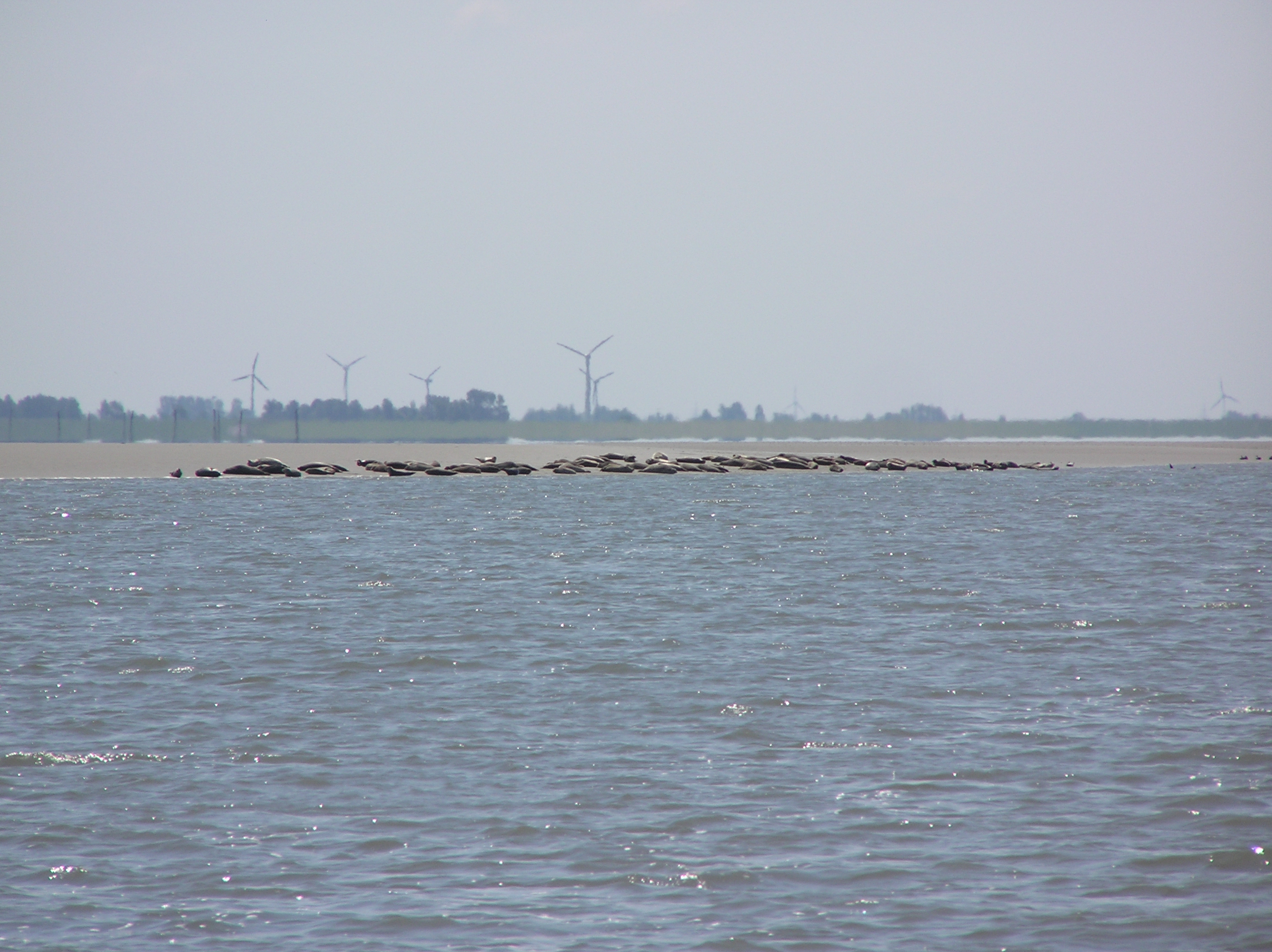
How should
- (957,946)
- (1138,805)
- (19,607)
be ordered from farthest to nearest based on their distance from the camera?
(19,607)
(1138,805)
(957,946)

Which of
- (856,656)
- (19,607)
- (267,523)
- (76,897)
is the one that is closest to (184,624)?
(19,607)

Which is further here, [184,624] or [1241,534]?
[1241,534]

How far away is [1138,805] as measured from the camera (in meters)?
9.43

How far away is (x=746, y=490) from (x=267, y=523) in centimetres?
2355

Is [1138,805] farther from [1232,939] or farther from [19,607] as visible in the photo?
[19,607]

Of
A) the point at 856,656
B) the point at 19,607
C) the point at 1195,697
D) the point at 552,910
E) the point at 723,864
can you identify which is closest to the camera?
the point at 552,910

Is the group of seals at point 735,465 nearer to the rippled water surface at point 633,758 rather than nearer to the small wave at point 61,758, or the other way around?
the rippled water surface at point 633,758

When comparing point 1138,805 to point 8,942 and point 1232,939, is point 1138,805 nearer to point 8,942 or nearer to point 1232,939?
point 1232,939

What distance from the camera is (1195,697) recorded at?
13500mm

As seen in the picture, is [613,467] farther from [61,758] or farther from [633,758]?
[61,758]

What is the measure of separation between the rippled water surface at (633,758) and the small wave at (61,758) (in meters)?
0.05

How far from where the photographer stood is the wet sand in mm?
69062

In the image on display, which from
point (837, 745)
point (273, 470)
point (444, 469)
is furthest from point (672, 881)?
point (444, 469)

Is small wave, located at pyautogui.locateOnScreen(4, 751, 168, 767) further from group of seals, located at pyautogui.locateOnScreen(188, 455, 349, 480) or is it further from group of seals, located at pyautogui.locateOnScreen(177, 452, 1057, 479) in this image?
group of seals, located at pyautogui.locateOnScreen(188, 455, 349, 480)
